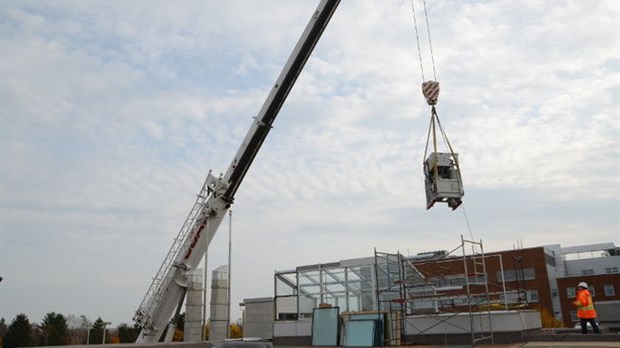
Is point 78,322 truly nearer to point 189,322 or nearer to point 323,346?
point 189,322

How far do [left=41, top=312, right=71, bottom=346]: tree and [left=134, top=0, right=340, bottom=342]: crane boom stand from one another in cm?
5375

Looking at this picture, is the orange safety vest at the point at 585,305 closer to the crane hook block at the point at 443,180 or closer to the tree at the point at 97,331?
the crane hook block at the point at 443,180

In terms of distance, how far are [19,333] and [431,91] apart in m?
63.9

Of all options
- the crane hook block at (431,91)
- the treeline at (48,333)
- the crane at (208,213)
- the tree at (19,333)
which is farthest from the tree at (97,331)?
the crane hook block at (431,91)

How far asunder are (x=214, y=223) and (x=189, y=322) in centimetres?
464

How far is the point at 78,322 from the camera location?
10100 cm

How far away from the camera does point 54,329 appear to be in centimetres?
6975

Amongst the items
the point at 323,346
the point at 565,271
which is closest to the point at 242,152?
the point at 323,346

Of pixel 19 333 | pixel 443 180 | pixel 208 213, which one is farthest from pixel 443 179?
pixel 19 333

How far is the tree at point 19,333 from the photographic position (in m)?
60.8

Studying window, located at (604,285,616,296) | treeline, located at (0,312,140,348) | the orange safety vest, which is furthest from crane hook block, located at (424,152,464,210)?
window, located at (604,285,616,296)

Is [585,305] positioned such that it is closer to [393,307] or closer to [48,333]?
[393,307]

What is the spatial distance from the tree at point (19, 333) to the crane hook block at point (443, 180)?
6289 centimetres

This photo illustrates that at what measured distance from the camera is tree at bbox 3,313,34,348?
199 ft
